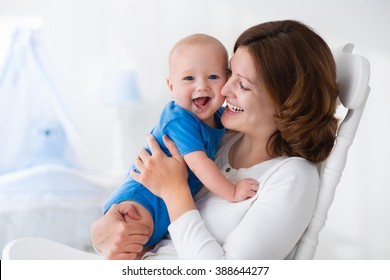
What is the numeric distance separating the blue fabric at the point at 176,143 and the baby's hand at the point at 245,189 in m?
0.16

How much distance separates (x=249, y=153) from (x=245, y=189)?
188mm

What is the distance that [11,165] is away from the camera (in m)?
5.02

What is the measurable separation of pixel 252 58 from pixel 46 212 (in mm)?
3147

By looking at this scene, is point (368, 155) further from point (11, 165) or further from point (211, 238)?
point (211, 238)

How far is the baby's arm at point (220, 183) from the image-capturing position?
5.23 feet

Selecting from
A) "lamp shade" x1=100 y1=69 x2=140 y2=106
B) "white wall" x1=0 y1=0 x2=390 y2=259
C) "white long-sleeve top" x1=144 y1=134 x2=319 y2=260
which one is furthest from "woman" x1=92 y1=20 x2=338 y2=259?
"lamp shade" x1=100 y1=69 x2=140 y2=106

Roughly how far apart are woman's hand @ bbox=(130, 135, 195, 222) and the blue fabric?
1.6 inches

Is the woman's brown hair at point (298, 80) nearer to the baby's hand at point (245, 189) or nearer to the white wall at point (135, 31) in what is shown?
the baby's hand at point (245, 189)

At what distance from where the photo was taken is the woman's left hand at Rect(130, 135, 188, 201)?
161cm

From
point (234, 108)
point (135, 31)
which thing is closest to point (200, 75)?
point (234, 108)

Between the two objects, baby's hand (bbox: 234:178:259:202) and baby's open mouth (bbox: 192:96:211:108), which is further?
baby's open mouth (bbox: 192:96:211:108)

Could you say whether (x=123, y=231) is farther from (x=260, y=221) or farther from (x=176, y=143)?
(x=260, y=221)

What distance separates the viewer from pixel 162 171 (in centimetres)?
163

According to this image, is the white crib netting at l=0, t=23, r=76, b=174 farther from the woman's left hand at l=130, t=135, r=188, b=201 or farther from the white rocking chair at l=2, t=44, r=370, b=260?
the white rocking chair at l=2, t=44, r=370, b=260
